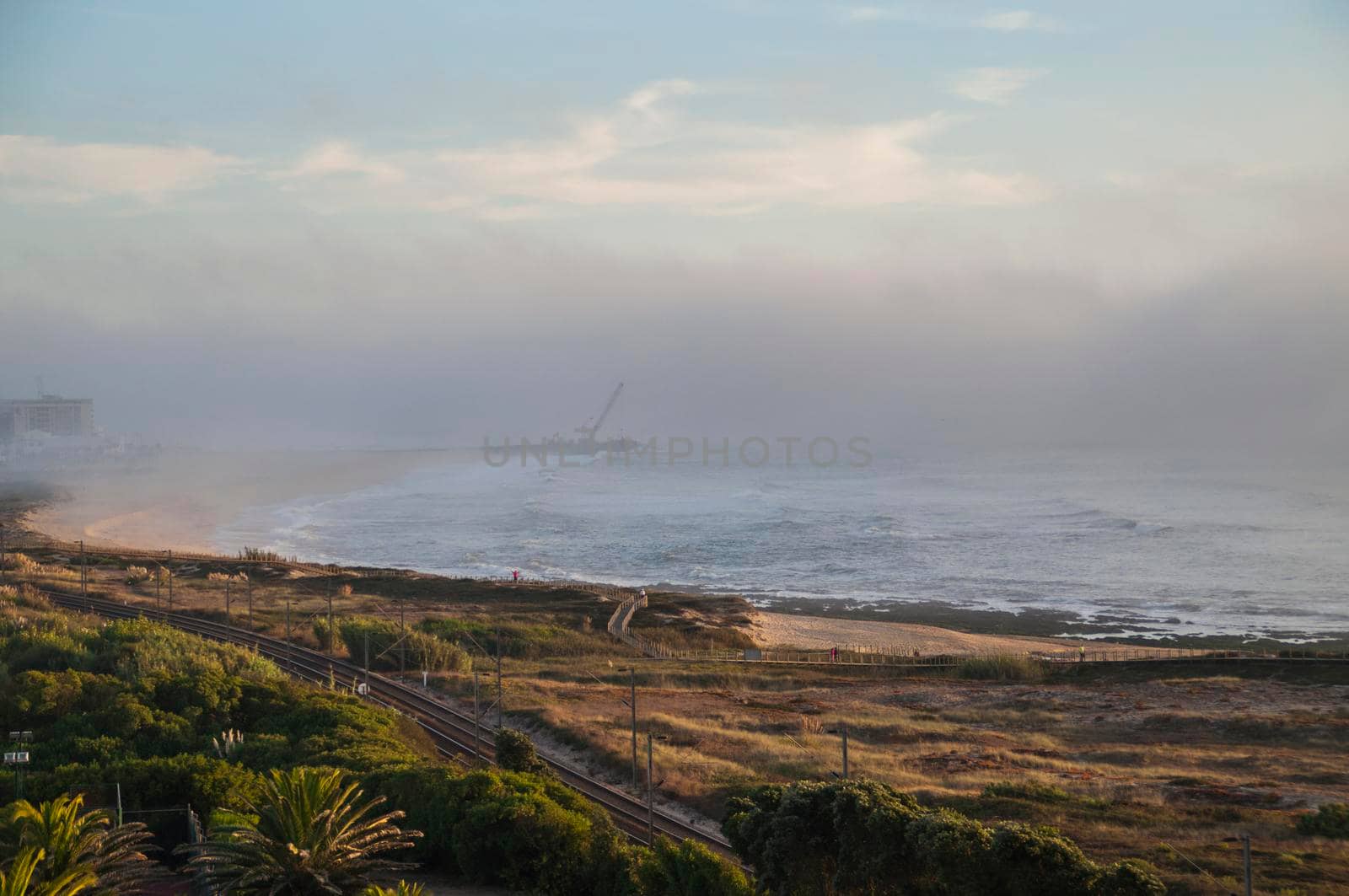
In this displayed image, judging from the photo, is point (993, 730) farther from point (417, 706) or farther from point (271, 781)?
point (271, 781)

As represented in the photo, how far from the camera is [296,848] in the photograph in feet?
61.5

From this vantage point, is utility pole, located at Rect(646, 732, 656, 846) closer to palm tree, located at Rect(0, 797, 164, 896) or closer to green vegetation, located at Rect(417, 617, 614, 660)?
palm tree, located at Rect(0, 797, 164, 896)

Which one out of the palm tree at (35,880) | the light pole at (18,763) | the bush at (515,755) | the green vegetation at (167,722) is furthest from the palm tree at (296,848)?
the bush at (515,755)

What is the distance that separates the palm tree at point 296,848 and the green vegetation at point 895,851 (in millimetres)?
7345

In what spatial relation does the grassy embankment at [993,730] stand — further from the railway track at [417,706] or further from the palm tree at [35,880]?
the palm tree at [35,880]

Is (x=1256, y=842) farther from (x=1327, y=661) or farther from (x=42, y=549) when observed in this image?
(x=42, y=549)

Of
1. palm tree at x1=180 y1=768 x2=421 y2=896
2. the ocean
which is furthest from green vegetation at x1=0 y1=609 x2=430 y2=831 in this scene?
the ocean

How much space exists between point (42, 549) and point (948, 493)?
140498 mm

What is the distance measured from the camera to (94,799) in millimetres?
26766

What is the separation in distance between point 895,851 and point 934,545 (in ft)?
332

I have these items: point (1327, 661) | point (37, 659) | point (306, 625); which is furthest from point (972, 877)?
point (306, 625)

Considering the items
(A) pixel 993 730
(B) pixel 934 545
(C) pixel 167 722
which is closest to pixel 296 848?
(C) pixel 167 722

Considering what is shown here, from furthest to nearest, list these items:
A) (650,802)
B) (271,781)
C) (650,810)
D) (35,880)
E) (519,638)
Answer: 1. (519,638)
2. (650,802)
3. (650,810)
4. (271,781)
5. (35,880)

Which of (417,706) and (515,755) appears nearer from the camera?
(515,755)
